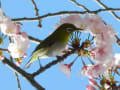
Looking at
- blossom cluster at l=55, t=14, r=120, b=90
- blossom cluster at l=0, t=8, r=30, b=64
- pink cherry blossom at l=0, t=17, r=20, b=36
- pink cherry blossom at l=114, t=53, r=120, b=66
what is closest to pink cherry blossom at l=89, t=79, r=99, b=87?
blossom cluster at l=55, t=14, r=120, b=90

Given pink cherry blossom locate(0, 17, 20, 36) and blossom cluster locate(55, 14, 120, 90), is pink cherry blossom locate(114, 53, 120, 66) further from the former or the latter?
pink cherry blossom locate(0, 17, 20, 36)

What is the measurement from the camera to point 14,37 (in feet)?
9.22

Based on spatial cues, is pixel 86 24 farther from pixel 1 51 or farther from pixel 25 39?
pixel 1 51

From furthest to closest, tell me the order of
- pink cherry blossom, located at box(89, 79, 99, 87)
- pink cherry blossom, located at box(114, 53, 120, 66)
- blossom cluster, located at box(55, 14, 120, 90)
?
pink cherry blossom, located at box(89, 79, 99, 87) < pink cherry blossom, located at box(114, 53, 120, 66) < blossom cluster, located at box(55, 14, 120, 90)

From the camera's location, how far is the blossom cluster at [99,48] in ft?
8.91

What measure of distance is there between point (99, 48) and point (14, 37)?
697mm

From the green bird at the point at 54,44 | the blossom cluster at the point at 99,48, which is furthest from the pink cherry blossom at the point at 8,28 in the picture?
the blossom cluster at the point at 99,48

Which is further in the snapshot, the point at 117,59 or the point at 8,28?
the point at 117,59

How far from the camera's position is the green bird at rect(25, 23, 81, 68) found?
276cm

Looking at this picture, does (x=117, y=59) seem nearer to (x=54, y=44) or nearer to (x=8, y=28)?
(x=54, y=44)

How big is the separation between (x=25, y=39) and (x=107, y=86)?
→ 796 millimetres

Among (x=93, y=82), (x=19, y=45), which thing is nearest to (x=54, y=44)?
(x=19, y=45)

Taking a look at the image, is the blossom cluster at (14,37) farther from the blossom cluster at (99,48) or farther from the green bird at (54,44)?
the blossom cluster at (99,48)

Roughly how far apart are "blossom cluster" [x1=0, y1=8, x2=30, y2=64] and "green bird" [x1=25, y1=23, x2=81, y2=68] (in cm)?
11
